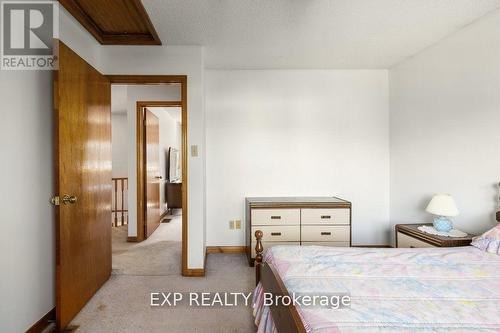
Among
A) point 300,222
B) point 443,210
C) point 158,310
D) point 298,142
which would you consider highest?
point 298,142

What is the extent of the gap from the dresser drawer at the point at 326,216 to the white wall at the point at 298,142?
0.54 metres

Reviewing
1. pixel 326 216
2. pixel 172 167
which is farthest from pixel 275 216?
pixel 172 167

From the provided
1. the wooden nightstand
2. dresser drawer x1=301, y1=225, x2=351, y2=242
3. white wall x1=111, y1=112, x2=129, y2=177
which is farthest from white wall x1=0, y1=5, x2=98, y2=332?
white wall x1=111, y1=112, x2=129, y2=177

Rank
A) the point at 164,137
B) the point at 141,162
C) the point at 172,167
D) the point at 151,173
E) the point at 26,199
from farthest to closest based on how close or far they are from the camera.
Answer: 1. the point at 172,167
2. the point at 164,137
3. the point at 151,173
4. the point at 141,162
5. the point at 26,199

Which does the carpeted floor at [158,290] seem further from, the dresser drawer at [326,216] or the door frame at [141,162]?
the dresser drawer at [326,216]

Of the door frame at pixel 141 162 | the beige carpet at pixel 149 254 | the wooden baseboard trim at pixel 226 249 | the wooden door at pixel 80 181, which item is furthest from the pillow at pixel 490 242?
the door frame at pixel 141 162

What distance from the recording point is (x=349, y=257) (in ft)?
5.35

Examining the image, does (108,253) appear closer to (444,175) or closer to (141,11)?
(141,11)

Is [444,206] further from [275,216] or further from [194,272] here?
[194,272]

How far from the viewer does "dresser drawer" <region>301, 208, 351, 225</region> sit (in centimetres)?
307

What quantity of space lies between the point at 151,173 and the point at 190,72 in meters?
2.31

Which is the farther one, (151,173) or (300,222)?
(151,173)

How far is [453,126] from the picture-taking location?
101 inches

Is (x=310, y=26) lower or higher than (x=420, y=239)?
higher
